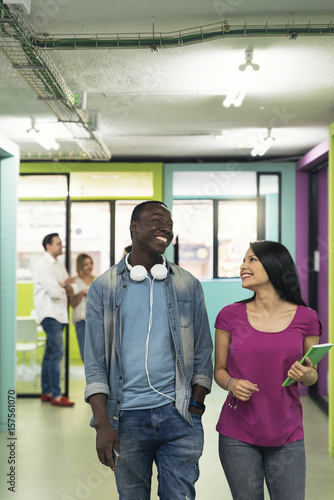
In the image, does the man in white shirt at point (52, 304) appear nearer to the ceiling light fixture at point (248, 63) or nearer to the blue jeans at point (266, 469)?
the ceiling light fixture at point (248, 63)

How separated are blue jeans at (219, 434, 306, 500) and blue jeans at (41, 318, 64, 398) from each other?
4.16 metres

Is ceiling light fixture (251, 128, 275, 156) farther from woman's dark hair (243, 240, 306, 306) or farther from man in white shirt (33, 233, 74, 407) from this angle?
woman's dark hair (243, 240, 306, 306)

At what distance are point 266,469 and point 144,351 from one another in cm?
64

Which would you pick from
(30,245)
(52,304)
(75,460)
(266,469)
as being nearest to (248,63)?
(266,469)

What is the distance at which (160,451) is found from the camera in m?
2.12

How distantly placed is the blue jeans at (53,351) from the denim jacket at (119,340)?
4045 mm

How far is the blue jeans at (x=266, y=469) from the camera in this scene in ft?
6.89

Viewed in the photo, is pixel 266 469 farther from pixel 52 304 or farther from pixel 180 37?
pixel 52 304

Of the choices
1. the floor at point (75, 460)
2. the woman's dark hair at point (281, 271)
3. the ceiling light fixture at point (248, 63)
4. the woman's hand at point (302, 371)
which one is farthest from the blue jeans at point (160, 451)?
the ceiling light fixture at point (248, 63)

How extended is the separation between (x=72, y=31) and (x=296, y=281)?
202 centimetres

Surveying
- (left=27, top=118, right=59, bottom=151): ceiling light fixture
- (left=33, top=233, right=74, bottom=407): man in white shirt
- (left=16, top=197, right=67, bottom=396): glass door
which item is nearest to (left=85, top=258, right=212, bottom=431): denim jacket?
(left=27, top=118, right=59, bottom=151): ceiling light fixture

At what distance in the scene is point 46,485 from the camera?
397 cm

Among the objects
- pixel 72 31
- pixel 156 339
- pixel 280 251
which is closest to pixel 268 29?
pixel 72 31

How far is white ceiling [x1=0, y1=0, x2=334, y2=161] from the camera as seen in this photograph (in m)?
3.08
